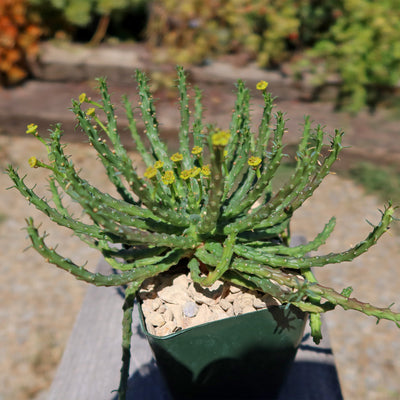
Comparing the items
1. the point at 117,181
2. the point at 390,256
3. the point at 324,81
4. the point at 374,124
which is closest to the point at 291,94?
the point at 324,81

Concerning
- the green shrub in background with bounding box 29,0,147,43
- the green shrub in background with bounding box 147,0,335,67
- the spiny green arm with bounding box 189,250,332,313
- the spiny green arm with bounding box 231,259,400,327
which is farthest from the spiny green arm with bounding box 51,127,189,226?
the green shrub in background with bounding box 29,0,147,43

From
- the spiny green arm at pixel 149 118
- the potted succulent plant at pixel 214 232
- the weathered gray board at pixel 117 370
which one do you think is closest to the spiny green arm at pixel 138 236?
the potted succulent plant at pixel 214 232

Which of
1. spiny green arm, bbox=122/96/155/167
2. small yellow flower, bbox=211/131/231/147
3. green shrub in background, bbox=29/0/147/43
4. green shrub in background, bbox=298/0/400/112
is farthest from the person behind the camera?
green shrub in background, bbox=29/0/147/43

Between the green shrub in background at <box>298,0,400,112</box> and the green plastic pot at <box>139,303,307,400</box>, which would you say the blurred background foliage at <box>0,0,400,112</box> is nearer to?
the green shrub in background at <box>298,0,400,112</box>

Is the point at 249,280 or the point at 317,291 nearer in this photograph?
the point at 317,291

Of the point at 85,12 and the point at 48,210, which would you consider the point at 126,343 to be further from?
the point at 85,12

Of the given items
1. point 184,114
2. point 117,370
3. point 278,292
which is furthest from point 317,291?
point 117,370
